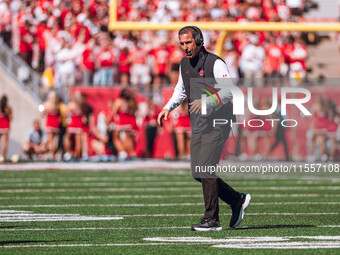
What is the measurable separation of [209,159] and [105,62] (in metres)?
13.5

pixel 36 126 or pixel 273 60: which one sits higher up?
pixel 273 60

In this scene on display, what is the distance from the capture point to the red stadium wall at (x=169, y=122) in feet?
67.7

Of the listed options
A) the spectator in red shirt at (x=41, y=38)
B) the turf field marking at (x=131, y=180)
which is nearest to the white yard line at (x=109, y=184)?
the turf field marking at (x=131, y=180)

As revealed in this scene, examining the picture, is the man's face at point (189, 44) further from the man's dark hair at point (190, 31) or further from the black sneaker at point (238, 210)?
the black sneaker at point (238, 210)

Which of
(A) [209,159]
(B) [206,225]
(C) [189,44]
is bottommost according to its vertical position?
(B) [206,225]

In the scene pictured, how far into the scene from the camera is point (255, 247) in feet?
23.9

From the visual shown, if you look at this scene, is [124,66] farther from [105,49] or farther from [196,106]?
[196,106]

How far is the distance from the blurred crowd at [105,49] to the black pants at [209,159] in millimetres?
11754

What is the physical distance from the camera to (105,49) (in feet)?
71.7

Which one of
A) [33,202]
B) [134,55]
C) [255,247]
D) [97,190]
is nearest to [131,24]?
[134,55]

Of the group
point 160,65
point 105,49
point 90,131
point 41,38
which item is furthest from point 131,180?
point 41,38

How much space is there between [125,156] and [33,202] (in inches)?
373

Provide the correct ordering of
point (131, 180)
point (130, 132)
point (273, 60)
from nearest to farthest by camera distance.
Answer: point (131, 180) < point (273, 60) < point (130, 132)

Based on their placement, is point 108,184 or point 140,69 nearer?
point 108,184
